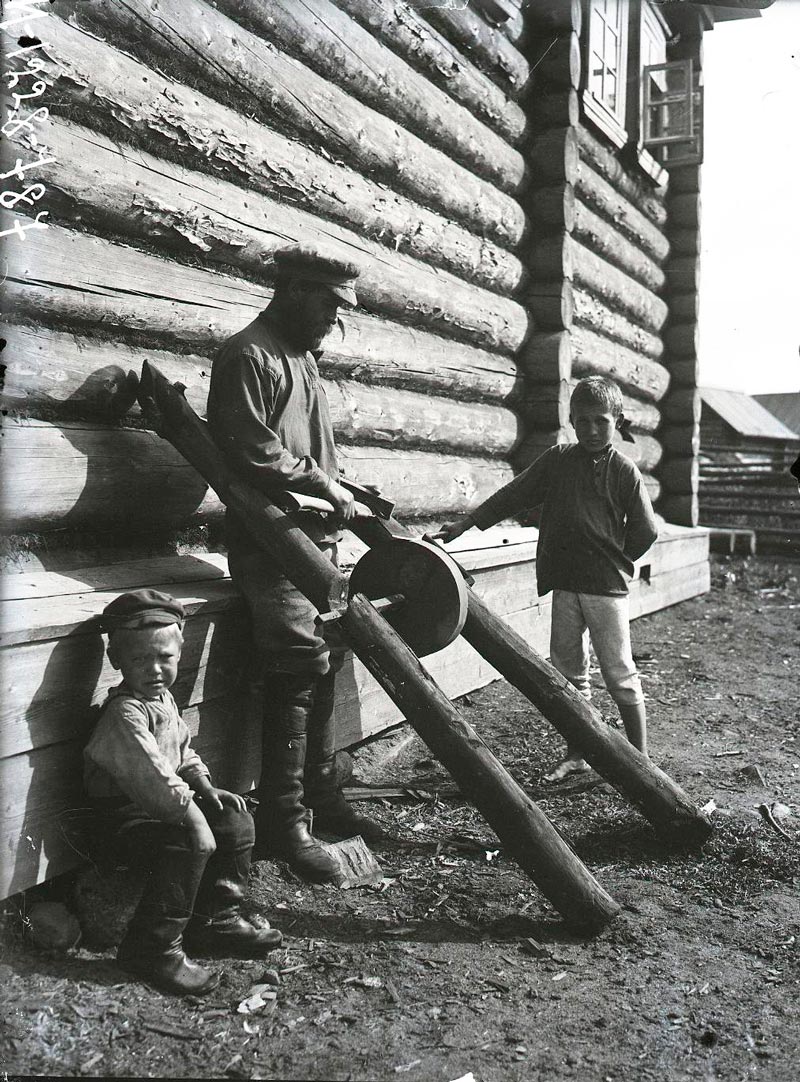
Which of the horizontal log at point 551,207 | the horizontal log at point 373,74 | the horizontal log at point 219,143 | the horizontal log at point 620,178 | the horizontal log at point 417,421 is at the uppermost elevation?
the horizontal log at point 620,178

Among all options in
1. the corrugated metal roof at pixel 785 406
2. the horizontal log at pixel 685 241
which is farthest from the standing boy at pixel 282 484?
the corrugated metal roof at pixel 785 406

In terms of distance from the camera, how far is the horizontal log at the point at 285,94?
10.9ft

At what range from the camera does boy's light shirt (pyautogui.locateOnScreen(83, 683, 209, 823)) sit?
245 centimetres

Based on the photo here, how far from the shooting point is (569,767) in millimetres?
4281

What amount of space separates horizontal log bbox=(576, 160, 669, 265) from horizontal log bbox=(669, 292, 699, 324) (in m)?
0.43

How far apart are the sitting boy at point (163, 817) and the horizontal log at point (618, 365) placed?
17.1 feet

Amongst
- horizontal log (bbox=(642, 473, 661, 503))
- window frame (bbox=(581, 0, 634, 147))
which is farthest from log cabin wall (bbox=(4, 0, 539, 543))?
horizontal log (bbox=(642, 473, 661, 503))

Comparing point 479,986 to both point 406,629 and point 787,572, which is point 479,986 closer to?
point 406,629

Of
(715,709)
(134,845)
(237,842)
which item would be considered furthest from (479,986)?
(715,709)

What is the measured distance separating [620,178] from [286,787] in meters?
6.75

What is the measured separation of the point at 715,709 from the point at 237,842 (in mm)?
3839

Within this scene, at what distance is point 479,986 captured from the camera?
2.60 meters

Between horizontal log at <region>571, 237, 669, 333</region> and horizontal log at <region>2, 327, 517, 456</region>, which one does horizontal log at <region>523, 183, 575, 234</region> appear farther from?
horizontal log at <region>2, 327, 517, 456</region>

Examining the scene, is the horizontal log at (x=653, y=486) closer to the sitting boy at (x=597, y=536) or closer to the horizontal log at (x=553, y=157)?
the horizontal log at (x=553, y=157)
